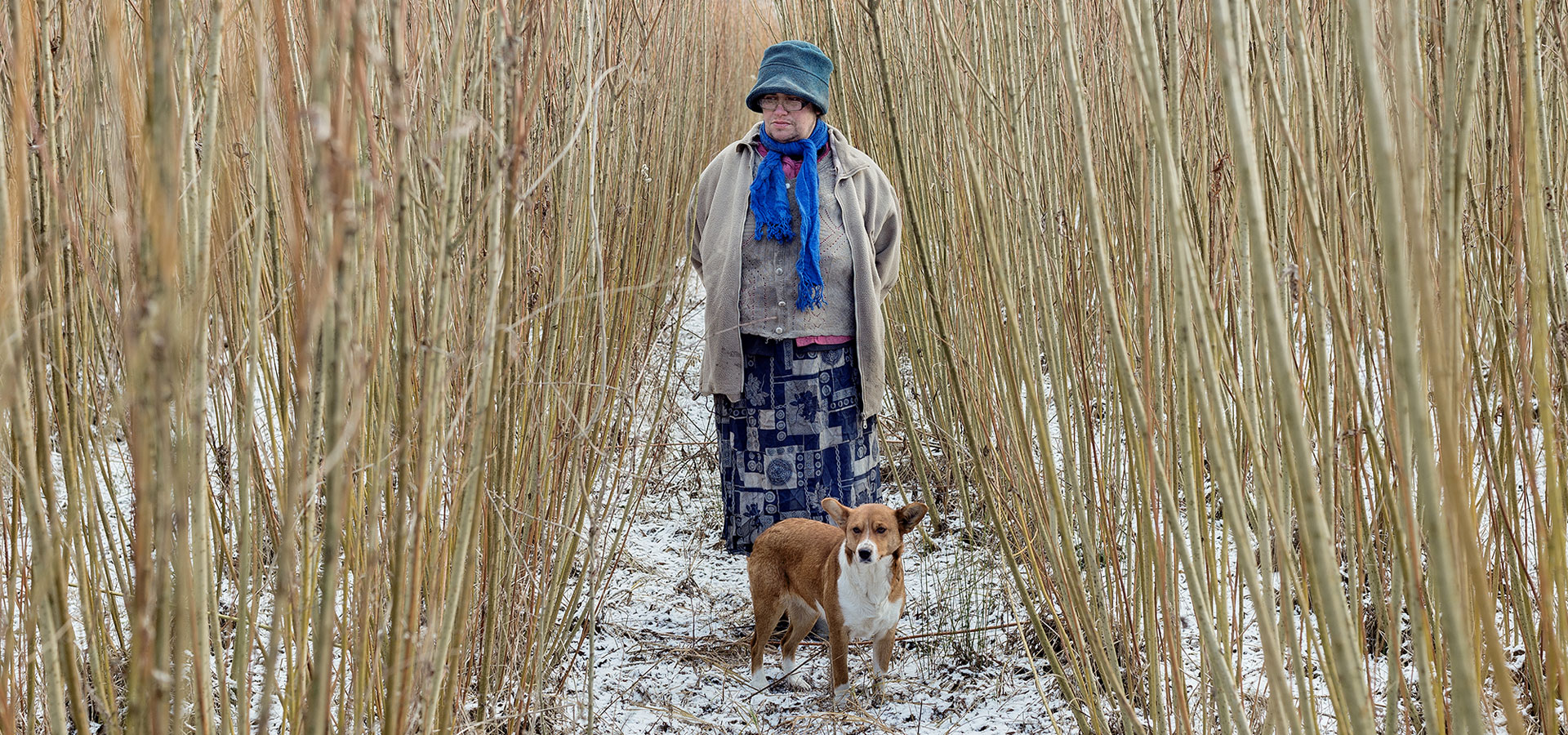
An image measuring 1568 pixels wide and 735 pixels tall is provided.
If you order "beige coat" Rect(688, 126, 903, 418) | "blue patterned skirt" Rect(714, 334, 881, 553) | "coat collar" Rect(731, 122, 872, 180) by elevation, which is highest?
"coat collar" Rect(731, 122, 872, 180)

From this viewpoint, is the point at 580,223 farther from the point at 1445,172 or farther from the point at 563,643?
the point at 1445,172

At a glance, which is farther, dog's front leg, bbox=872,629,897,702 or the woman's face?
the woman's face

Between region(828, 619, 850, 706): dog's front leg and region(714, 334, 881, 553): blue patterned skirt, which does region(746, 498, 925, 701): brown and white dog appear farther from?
region(714, 334, 881, 553): blue patterned skirt

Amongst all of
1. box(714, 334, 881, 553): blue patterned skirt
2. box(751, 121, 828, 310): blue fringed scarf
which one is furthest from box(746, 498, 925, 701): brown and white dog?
box(751, 121, 828, 310): blue fringed scarf

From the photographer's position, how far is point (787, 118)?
8.02ft

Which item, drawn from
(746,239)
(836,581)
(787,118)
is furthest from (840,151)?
(836,581)

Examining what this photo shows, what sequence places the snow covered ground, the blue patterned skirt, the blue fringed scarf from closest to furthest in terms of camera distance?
the snow covered ground < the blue fringed scarf < the blue patterned skirt

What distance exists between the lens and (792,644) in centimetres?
241

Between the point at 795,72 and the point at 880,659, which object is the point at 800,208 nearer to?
the point at 795,72

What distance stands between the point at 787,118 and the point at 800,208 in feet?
0.72

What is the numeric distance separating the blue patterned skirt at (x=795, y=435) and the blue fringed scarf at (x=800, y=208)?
0.55ft

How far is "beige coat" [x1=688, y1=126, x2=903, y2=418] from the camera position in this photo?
8.07 ft

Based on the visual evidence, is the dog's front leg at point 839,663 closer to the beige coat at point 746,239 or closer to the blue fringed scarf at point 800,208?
the beige coat at point 746,239

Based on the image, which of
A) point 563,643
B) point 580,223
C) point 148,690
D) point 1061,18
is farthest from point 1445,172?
point 563,643
